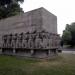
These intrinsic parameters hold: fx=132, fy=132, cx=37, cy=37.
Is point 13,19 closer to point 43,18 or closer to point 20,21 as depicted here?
point 20,21

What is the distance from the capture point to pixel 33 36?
8.59 meters

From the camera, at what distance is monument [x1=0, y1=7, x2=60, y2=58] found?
27.4ft

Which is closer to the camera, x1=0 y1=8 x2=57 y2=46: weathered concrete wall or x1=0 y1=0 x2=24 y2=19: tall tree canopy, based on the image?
x1=0 y1=8 x2=57 y2=46: weathered concrete wall

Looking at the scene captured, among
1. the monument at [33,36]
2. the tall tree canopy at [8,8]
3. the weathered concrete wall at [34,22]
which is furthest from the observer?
the tall tree canopy at [8,8]

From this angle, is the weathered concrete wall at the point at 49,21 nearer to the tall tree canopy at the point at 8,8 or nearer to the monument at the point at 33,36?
the monument at the point at 33,36

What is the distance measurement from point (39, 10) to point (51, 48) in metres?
2.72

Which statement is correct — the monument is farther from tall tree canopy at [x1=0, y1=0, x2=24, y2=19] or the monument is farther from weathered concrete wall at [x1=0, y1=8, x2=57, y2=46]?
tall tree canopy at [x1=0, y1=0, x2=24, y2=19]

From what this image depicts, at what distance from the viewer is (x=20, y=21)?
1048 centimetres

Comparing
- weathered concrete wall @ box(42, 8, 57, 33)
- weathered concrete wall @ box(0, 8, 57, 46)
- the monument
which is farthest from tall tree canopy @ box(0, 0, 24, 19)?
weathered concrete wall @ box(42, 8, 57, 33)

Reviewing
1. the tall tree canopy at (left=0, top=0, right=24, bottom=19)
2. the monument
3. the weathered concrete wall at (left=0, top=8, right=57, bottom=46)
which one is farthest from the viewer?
the tall tree canopy at (left=0, top=0, right=24, bottom=19)

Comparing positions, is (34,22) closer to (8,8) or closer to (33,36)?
(33,36)

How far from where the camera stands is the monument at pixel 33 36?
8.35 metres

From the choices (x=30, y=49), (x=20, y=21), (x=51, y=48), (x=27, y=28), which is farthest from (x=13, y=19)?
(x=51, y=48)

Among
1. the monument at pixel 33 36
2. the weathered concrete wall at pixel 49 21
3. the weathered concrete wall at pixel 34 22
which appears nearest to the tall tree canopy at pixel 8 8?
the weathered concrete wall at pixel 34 22
